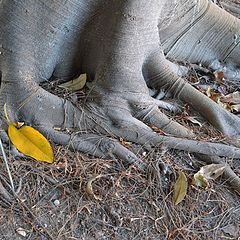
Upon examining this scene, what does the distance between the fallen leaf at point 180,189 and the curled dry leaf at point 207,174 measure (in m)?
0.06

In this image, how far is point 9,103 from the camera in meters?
2.88

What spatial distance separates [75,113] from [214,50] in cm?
122

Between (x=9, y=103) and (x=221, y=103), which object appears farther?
(x=221, y=103)

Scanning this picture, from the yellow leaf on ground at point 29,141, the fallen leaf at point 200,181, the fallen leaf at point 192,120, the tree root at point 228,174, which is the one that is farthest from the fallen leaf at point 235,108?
the yellow leaf on ground at point 29,141

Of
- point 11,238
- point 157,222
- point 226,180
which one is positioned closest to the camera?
point 11,238

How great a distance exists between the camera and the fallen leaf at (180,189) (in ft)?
8.77

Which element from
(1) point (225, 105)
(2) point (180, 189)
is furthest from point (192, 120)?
(2) point (180, 189)

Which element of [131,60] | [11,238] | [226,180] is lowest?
[11,238]

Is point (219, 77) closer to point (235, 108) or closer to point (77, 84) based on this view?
point (235, 108)

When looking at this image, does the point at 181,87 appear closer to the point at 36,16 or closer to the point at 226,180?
the point at 226,180

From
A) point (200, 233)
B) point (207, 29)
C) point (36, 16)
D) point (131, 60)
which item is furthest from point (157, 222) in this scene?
point (207, 29)

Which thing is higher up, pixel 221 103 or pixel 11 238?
pixel 221 103

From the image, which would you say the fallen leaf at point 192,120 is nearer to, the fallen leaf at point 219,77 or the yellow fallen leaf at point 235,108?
the yellow fallen leaf at point 235,108

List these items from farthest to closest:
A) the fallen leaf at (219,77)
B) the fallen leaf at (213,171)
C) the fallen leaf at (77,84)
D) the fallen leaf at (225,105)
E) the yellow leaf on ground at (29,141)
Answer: the fallen leaf at (219,77) < the fallen leaf at (225,105) < the fallen leaf at (77,84) < the fallen leaf at (213,171) < the yellow leaf on ground at (29,141)
